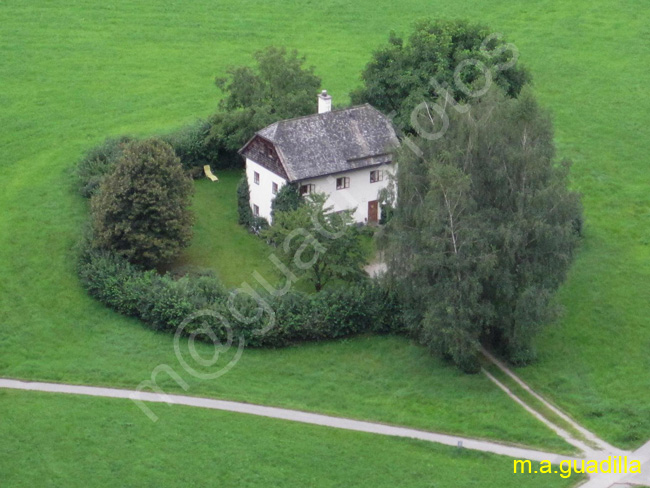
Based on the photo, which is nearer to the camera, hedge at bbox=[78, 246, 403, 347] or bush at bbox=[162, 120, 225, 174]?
hedge at bbox=[78, 246, 403, 347]

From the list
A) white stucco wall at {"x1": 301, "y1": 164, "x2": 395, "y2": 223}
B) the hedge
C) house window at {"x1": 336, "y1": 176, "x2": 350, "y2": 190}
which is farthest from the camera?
house window at {"x1": 336, "y1": 176, "x2": 350, "y2": 190}

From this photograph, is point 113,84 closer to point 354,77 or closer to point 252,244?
point 354,77

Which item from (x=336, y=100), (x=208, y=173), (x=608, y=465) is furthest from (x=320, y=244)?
(x=336, y=100)

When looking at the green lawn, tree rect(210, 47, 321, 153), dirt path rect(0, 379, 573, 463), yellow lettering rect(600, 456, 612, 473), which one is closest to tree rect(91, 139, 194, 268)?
tree rect(210, 47, 321, 153)

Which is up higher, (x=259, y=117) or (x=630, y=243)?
(x=259, y=117)

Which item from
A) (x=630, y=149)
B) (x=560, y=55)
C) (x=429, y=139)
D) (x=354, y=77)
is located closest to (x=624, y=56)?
(x=560, y=55)

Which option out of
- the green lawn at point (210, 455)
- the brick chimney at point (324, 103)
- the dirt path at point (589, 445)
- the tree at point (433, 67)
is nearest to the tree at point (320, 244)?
the dirt path at point (589, 445)

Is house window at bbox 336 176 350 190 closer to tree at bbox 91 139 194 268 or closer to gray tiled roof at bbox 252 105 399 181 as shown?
gray tiled roof at bbox 252 105 399 181
